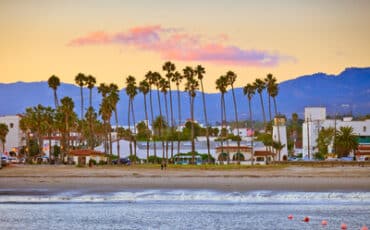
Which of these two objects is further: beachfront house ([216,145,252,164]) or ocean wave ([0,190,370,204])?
beachfront house ([216,145,252,164])

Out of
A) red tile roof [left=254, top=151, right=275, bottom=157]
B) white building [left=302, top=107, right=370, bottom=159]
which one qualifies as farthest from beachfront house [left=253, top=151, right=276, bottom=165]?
white building [left=302, top=107, right=370, bottom=159]

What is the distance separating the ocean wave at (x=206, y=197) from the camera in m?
41.6

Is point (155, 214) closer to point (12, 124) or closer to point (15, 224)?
point (15, 224)

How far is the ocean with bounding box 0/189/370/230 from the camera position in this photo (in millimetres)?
30391

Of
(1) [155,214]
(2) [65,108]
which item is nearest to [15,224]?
(1) [155,214]

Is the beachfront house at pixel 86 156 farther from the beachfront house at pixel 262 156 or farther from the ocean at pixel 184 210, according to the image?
the ocean at pixel 184 210

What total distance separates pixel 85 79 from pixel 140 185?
2934 inches

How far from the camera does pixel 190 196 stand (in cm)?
4403

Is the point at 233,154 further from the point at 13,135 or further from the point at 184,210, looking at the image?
the point at 184,210

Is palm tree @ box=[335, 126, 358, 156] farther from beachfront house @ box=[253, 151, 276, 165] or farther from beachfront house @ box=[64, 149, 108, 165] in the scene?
beachfront house @ box=[64, 149, 108, 165]

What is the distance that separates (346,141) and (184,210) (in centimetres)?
8417

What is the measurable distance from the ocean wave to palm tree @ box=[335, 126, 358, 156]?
236 ft

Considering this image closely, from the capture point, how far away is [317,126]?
145375mm

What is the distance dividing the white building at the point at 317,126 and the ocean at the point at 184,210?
8601 cm
